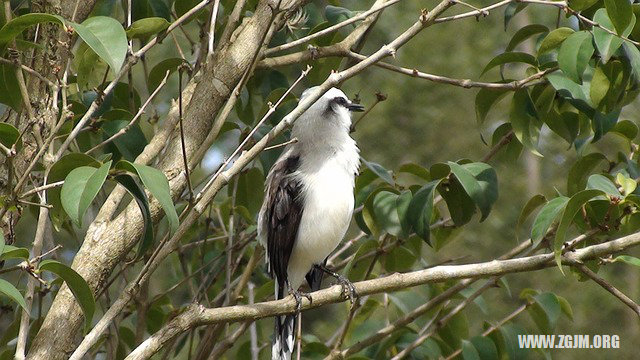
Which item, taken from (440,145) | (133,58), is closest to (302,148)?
(133,58)

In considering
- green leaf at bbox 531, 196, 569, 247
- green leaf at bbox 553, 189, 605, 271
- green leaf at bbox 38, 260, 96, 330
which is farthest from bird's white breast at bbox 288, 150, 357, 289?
green leaf at bbox 38, 260, 96, 330

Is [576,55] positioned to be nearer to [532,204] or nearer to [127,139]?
[532,204]

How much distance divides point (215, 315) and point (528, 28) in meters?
1.31

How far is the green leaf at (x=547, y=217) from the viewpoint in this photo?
2.00 metres

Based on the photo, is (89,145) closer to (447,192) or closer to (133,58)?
(133,58)

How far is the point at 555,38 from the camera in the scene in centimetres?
236

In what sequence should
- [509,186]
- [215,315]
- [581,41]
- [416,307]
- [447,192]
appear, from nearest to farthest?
[215,315]
[581,41]
[447,192]
[416,307]
[509,186]

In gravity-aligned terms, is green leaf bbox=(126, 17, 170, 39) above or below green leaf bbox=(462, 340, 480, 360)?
above

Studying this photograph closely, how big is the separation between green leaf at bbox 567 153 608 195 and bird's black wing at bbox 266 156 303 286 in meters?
0.93

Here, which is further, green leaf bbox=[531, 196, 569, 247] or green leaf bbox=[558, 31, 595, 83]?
green leaf bbox=[558, 31, 595, 83]

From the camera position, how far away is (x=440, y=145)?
34.8ft

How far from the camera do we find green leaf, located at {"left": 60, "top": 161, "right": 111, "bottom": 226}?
5.06 ft

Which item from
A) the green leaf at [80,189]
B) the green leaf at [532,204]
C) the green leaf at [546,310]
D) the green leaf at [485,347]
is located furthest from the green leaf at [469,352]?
the green leaf at [80,189]

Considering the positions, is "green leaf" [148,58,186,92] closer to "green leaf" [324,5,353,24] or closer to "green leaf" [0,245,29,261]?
"green leaf" [324,5,353,24]
